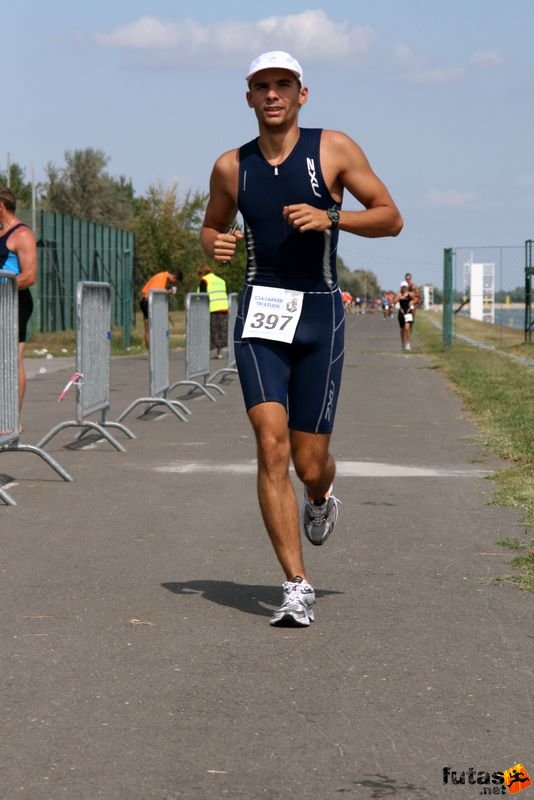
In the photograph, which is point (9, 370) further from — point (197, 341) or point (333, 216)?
point (197, 341)

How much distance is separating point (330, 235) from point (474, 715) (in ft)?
7.43

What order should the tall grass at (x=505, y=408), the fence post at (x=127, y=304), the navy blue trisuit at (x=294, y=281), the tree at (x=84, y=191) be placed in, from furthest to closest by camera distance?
the tree at (x=84, y=191) → the fence post at (x=127, y=304) → the tall grass at (x=505, y=408) → the navy blue trisuit at (x=294, y=281)

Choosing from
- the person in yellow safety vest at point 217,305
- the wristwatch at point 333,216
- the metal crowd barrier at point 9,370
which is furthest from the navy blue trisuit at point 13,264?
the person in yellow safety vest at point 217,305

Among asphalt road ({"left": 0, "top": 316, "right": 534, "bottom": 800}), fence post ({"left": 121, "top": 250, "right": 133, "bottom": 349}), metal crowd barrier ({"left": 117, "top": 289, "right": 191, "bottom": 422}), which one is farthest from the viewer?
fence post ({"left": 121, "top": 250, "right": 133, "bottom": 349})

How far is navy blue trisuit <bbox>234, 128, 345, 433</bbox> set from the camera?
6.48 metres

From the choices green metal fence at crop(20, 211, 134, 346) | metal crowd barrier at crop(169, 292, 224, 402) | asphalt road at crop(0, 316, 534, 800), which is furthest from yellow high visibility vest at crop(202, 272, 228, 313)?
asphalt road at crop(0, 316, 534, 800)

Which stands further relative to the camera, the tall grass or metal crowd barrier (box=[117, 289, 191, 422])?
metal crowd barrier (box=[117, 289, 191, 422])

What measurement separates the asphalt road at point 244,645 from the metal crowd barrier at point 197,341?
786cm

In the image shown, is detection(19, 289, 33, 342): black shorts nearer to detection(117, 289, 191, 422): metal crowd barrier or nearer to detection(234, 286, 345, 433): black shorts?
detection(117, 289, 191, 422): metal crowd barrier

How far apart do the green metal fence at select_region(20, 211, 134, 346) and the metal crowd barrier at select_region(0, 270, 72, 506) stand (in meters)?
27.9

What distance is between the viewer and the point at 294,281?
6.58 meters

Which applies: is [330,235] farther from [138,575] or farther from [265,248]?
[138,575]

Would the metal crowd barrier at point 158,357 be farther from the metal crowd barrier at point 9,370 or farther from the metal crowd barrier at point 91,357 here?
the metal crowd barrier at point 9,370

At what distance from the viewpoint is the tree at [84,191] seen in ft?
352
